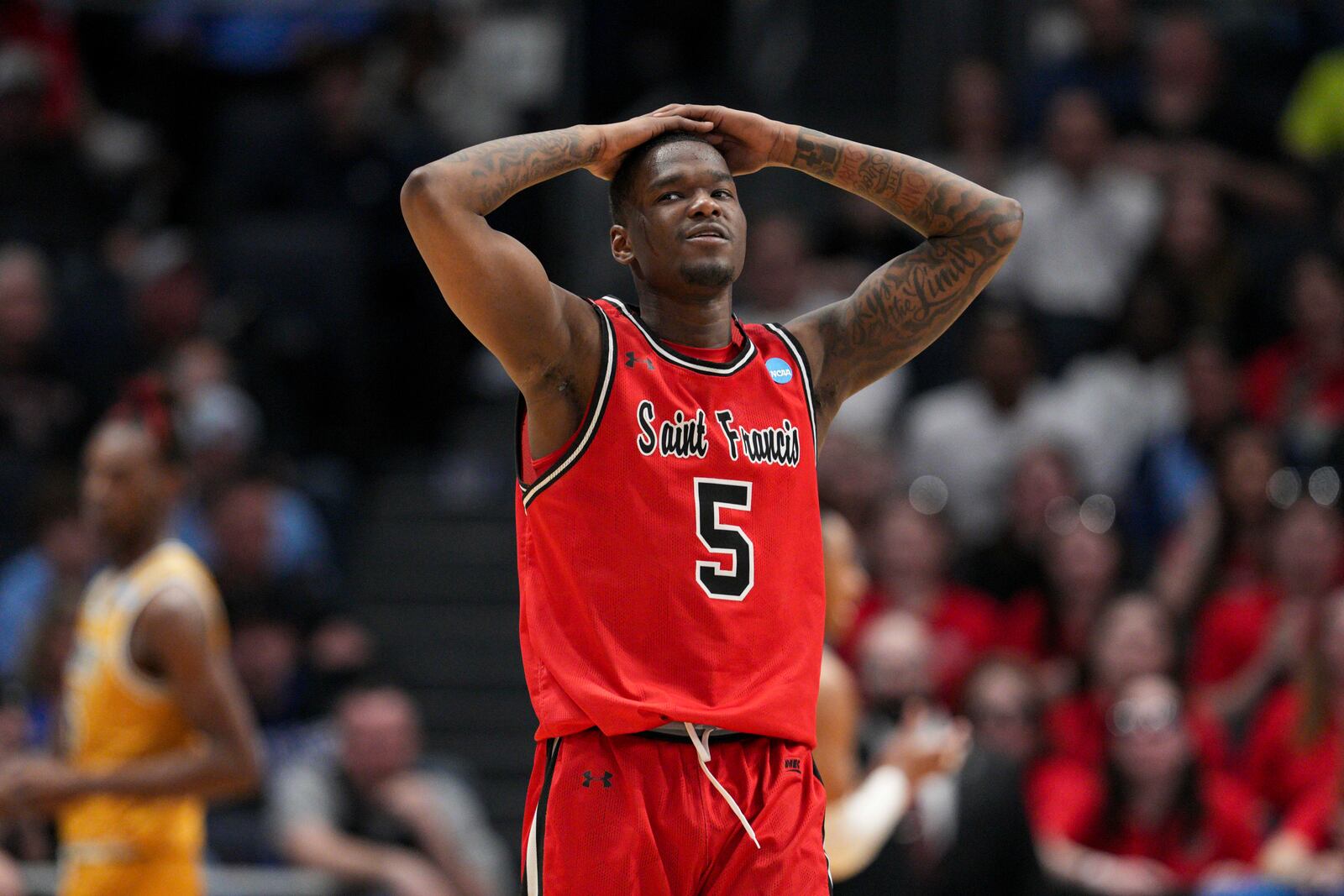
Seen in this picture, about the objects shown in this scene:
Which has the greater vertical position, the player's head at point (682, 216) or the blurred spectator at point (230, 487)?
the player's head at point (682, 216)

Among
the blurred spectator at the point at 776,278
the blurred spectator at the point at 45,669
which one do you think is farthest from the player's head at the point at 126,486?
the blurred spectator at the point at 776,278

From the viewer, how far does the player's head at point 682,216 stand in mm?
4402

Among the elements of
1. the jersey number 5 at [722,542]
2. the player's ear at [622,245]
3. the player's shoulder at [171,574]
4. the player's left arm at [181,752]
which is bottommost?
the player's left arm at [181,752]

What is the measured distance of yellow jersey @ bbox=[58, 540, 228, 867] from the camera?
5945 millimetres

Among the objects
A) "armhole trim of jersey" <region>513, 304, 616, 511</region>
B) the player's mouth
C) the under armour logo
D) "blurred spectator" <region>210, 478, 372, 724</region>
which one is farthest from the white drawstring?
"blurred spectator" <region>210, 478, 372, 724</region>

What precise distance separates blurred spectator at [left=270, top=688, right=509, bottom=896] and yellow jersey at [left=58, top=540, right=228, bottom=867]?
237cm

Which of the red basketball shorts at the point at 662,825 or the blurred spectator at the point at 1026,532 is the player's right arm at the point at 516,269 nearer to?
the red basketball shorts at the point at 662,825

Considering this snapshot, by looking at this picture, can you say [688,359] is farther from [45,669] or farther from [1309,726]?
[45,669]

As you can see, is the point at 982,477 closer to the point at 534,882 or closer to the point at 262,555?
the point at 262,555

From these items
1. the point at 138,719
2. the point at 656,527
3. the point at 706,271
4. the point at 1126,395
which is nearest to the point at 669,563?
the point at 656,527

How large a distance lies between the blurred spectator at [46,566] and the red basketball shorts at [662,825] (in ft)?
19.6

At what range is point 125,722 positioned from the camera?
5.95 m

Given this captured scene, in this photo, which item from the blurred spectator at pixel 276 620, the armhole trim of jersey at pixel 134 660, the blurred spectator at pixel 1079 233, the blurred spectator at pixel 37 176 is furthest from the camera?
the blurred spectator at pixel 37 176

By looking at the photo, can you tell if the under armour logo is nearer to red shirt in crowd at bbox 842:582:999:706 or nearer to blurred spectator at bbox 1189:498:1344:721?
red shirt in crowd at bbox 842:582:999:706
